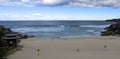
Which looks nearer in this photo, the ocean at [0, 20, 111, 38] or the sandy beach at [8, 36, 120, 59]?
the sandy beach at [8, 36, 120, 59]

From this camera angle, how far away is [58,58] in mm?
19422

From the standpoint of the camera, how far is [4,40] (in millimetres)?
24422

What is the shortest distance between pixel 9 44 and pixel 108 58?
9900 millimetres

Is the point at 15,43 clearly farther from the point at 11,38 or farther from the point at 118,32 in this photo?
the point at 118,32

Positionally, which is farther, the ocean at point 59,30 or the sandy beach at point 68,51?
the ocean at point 59,30

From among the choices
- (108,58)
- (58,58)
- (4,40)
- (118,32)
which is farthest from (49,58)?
(118,32)

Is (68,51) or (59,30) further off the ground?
(68,51)

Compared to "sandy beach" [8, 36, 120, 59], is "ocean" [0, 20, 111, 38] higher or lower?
lower

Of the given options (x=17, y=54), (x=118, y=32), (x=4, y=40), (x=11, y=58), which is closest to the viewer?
(x=11, y=58)

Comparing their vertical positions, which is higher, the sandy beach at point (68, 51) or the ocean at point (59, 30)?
the sandy beach at point (68, 51)

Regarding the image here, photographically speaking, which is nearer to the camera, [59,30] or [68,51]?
[68,51]

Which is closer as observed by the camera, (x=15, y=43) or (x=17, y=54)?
(x=17, y=54)

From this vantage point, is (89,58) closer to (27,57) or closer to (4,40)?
(27,57)

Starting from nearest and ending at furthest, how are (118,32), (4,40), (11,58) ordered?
(11,58) < (4,40) < (118,32)
